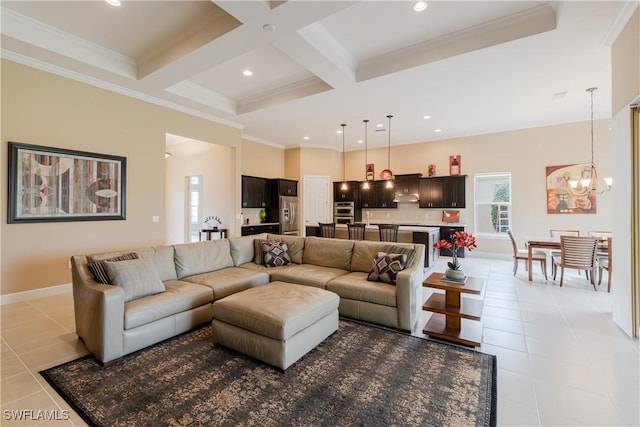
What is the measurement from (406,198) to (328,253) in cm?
490

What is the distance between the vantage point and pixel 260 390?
82.2 inches

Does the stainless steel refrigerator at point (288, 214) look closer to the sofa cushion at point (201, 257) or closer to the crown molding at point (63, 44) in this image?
the sofa cushion at point (201, 257)

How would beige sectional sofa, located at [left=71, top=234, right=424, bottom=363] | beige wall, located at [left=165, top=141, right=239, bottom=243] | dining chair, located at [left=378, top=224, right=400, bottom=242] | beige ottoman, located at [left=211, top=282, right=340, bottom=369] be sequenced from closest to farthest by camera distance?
beige ottoman, located at [left=211, top=282, right=340, bottom=369], beige sectional sofa, located at [left=71, top=234, right=424, bottom=363], dining chair, located at [left=378, top=224, right=400, bottom=242], beige wall, located at [left=165, top=141, right=239, bottom=243]

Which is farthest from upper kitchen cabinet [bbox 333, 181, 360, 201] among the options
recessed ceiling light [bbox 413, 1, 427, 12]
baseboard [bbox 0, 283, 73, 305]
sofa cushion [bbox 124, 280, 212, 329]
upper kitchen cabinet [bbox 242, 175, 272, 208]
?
baseboard [bbox 0, 283, 73, 305]

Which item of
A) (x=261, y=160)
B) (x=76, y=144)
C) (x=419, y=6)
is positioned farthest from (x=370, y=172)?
(x=76, y=144)

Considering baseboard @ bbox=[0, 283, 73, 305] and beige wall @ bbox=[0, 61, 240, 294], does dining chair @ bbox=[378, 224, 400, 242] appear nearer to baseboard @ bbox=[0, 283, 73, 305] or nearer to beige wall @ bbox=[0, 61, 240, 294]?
beige wall @ bbox=[0, 61, 240, 294]

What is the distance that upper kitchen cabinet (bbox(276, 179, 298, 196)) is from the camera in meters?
8.06

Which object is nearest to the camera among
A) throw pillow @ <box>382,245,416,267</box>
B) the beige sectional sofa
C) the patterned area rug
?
the patterned area rug

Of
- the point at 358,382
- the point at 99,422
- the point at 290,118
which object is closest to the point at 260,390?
the point at 358,382

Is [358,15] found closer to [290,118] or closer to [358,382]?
[290,118]

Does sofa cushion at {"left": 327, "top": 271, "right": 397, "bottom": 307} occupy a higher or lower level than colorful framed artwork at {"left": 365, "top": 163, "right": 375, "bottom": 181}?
lower

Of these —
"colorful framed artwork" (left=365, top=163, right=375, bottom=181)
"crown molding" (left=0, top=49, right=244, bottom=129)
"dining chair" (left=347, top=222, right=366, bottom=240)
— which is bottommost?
"dining chair" (left=347, top=222, right=366, bottom=240)

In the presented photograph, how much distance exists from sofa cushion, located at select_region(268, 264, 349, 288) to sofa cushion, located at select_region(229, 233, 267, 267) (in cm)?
56

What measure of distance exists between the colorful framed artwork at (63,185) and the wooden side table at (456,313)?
16.3 feet
